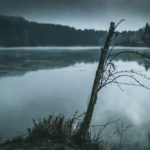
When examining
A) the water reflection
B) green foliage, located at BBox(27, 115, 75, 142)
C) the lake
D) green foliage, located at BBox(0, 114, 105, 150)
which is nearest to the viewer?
green foliage, located at BBox(0, 114, 105, 150)

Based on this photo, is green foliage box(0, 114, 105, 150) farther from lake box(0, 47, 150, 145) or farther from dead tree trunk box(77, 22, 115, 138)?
lake box(0, 47, 150, 145)

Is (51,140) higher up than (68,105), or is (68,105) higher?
(51,140)

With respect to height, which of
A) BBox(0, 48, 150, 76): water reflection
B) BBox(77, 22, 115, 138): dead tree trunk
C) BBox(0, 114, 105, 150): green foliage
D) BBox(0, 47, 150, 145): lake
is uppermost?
BBox(77, 22, 115, 138): dead tree trunk

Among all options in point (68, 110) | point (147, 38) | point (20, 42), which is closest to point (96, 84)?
point (68, 110)

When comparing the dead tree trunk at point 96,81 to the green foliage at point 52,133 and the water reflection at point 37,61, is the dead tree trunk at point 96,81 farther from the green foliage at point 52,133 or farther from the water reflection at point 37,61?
the water reflection at point 37,61

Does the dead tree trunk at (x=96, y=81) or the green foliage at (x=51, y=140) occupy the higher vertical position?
the dead tree trunk at (x=96, y=81)

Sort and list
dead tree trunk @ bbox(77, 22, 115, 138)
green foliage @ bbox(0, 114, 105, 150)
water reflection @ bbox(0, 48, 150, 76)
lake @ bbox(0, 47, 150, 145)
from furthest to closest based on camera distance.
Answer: water reflection @ bbox(0, 48, 150, 76) < lake @ bbox(0, 47, 150, 145) < dead tree trunk @ bbox(77, 22, 115, 138) < green foliage @ bbox(0, 114, 105, 150)

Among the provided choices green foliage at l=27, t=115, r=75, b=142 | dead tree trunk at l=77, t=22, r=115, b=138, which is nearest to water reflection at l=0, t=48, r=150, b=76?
dead tree trunk at l=77, t=22, r=115, b=138

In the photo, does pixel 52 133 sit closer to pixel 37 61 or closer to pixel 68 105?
pixel 68 105

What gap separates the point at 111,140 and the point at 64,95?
859cm

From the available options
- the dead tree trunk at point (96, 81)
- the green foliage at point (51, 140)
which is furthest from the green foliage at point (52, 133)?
the dead tree trunk at point (96, 81)

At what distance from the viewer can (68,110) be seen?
13164 mm

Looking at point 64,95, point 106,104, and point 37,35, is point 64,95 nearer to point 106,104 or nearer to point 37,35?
point 106,104

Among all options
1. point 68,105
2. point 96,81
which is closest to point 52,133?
point 96,81
